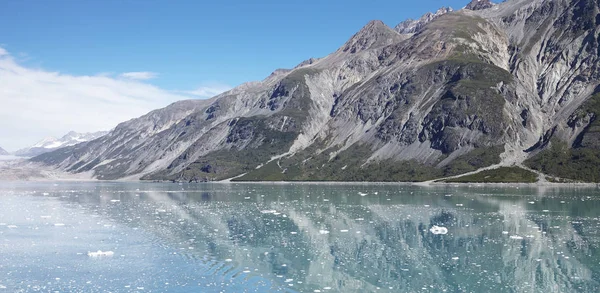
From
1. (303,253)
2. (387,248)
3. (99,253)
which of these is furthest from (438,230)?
(99,253)

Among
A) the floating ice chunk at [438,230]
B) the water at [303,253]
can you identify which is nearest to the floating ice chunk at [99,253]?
the water at [303,253]

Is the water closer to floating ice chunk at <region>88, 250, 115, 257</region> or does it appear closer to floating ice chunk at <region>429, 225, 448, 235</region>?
floating ice chunk at <region>429, 225, 448, 235</region>

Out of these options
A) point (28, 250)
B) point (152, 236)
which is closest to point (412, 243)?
point (152, 236)

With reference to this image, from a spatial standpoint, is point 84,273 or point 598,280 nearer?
point 598,280

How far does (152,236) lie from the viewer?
57.9 metres

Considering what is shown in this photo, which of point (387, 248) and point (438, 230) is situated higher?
Result: point (438, 230)

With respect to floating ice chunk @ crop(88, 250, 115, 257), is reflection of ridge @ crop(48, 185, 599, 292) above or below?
below

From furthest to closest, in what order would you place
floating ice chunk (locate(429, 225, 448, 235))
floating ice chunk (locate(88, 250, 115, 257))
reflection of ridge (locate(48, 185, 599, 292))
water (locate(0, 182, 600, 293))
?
floating ice chunk (locate(429, 225, 448, 235)) < floating ice chunk (locate(88, 250, 115, 257)) < reflection of ridge (locate(48, 185, 599, 292)) < water (locate(0, 182, 600, 293))

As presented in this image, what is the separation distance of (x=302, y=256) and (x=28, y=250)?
1086 inches

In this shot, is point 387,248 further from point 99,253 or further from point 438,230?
point 99,253

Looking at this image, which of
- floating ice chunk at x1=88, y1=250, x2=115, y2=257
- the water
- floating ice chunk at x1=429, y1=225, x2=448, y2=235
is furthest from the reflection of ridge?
floating ice chunk at x1=88, y1=250, x2=115, y2=257

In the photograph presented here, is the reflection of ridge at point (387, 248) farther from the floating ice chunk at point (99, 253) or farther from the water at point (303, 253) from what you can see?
the floating ice chunk at point (99, 253)

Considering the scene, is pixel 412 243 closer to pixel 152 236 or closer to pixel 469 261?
pixel 469 261

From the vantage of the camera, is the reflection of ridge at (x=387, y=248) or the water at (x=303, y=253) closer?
the water at (x=303, y=253)
